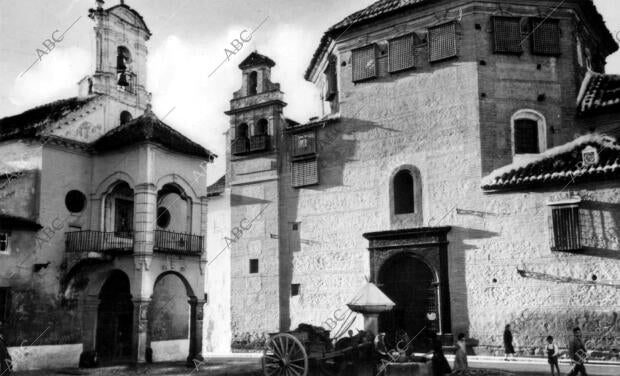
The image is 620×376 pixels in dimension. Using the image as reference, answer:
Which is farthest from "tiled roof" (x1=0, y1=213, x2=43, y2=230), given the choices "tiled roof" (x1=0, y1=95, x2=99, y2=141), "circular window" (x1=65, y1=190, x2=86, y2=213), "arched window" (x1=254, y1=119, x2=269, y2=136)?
"arched window" (x1=254, y1=119, x2=269, y2=136)

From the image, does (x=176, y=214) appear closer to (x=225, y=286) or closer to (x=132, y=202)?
(x=132, y=202)

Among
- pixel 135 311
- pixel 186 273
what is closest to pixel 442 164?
pixel 186 273

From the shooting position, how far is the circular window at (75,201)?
889 inches

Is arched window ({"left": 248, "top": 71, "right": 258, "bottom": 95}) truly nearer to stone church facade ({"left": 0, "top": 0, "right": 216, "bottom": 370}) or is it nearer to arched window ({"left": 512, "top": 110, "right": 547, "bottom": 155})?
stone church facade ({"left": 0, "top": 0, "right": 216, "bottom": 370})

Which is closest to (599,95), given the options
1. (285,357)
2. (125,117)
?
A: (285,357)

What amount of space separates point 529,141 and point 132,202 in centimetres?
1404

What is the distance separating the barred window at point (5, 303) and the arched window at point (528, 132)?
1659 centimetres

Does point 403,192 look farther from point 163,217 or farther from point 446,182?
point 163,217

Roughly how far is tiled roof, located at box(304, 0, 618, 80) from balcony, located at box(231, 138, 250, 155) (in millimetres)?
4787

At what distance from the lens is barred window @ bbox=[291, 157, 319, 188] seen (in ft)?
82.6

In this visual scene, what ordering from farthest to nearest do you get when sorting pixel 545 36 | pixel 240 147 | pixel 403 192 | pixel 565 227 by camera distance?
pixel 240 147, pixel 403 192, pixel 545 36, pixel 565 227

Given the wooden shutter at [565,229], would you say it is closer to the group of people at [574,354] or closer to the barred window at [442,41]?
the group of people at [574,354]

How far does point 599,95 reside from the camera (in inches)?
855

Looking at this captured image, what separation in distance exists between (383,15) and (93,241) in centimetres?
1277
